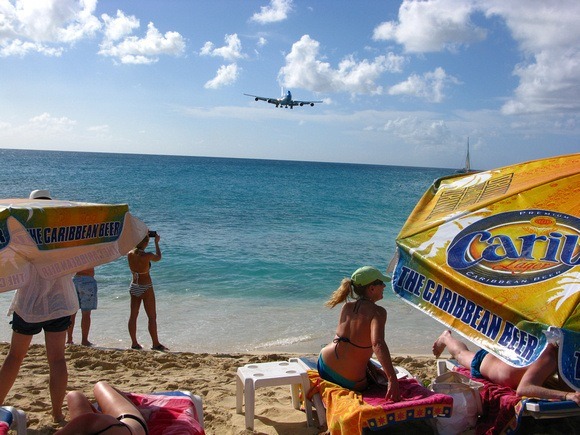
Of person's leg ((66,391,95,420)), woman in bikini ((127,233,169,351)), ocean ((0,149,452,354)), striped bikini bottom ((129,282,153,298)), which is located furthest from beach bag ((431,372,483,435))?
striped bikini bottom ((129,282,153,298))

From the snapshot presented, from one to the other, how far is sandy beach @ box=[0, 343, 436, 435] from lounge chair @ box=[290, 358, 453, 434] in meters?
0.52

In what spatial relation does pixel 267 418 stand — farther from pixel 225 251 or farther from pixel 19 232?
pixel 225 251

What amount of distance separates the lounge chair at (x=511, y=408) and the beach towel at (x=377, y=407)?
0.34 m

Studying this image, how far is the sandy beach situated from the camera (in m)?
4.13

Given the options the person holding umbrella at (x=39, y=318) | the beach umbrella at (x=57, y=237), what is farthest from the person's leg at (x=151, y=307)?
the beach umbrella at (x=57, y=237)

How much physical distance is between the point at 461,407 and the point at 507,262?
1.15 metres

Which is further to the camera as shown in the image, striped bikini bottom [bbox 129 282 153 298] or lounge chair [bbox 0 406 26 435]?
striped bikini bottom [bbox 129 282 153 298]

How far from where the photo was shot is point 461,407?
3.49 metres

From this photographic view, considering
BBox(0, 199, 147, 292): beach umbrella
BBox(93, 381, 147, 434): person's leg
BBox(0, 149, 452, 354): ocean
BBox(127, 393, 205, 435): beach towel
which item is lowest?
BBox(0, 149, 452, 354): ocean

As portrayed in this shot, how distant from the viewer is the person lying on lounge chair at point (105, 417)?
8.55ft

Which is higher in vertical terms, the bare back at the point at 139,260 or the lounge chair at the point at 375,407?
the bare back at the point at 139,260

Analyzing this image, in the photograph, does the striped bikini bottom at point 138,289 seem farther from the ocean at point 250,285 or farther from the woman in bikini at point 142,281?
the ocean at point 250,285

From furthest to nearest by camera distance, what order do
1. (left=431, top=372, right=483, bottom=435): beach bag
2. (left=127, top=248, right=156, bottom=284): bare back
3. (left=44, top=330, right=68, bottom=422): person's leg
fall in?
1. (left=127, top=248, right=156, bottom=284): bare back
2. (left=44, top=330, right=68, bottom=422): person's leg
3. (left=431, top=372, right=483, bottom=435): beach bag

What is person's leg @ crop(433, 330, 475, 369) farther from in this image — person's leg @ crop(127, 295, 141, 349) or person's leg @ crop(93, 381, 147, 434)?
person's leg @ crop(127, 295, 141, 349)
